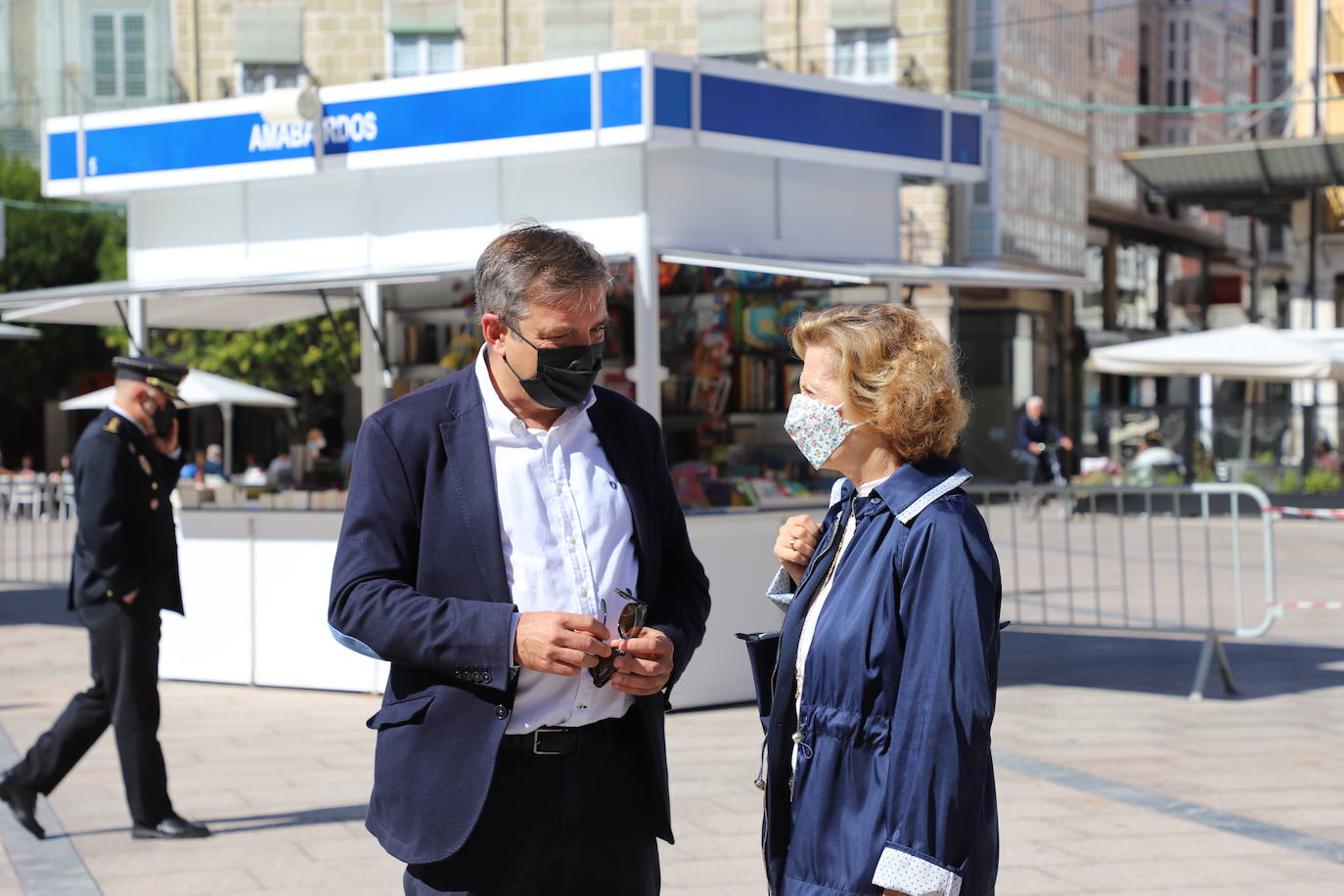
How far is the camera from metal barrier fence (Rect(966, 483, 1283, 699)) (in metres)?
9.55

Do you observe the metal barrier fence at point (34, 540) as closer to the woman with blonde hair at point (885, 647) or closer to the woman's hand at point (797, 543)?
the woman's hand at point (797, 543)

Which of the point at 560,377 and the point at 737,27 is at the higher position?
the point at 737,27

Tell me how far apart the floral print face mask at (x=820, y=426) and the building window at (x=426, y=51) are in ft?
118

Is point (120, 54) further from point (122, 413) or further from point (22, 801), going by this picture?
point (22, 801)

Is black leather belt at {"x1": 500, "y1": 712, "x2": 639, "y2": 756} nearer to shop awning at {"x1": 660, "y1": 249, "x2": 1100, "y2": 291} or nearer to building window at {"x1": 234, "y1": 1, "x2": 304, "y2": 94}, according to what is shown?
shop awning at {"x1": 660, "y1": 249, "x2": 1100, "y2": 291}

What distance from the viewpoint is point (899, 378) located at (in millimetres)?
2963

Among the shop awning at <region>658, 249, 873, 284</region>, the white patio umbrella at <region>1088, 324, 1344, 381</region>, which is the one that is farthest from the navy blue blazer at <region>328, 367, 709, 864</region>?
the white patio umbrella at <region>1088, 324, 1344, 381</region>

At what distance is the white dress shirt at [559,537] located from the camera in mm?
3162

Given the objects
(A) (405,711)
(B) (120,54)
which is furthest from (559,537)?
(B) (120,54)

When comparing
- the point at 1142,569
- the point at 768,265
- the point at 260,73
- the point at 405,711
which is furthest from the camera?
the point at 260,73

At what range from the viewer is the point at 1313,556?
1783cm

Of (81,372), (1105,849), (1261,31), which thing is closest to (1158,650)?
(1105,849)

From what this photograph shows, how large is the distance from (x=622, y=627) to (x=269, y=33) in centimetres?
3659

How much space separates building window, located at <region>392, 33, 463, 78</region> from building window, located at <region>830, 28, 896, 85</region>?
28.0 ft
